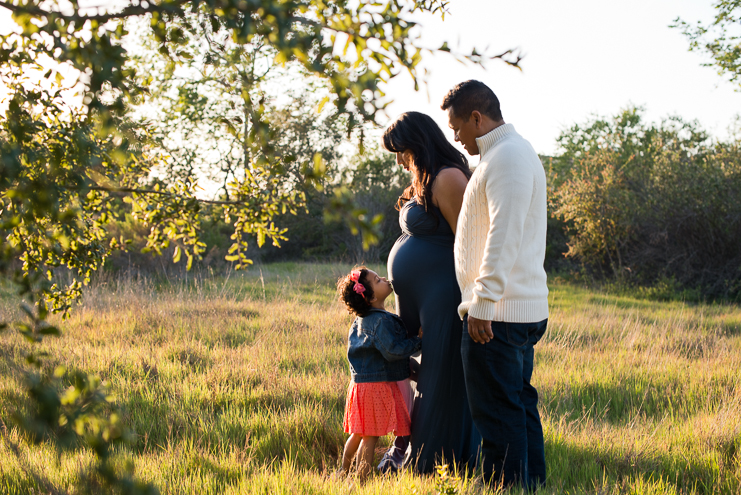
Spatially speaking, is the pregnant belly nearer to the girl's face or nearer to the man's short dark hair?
the girl's face

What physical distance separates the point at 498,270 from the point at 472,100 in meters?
0.92

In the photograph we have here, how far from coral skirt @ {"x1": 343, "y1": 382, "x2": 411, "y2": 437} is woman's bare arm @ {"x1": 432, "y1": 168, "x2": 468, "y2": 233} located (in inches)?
43.4

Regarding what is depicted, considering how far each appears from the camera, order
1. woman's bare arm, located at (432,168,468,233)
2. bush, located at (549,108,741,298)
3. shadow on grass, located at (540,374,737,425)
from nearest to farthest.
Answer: woman's bare arm, located at (432,168,468,233)
shadow on grass, located at (540,374,737,425)
bush, located at (549,108,741,298)

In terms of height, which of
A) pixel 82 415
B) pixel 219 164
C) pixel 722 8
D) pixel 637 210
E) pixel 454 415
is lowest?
pixel 454 415

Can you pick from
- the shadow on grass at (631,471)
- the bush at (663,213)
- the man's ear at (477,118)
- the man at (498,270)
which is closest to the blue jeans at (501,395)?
the man at (498,270)

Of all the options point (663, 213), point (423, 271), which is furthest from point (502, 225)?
point (663, 213)

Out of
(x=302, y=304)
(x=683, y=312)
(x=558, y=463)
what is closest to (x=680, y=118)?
(x=683, y=312)

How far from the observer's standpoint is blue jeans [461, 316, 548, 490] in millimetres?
2729

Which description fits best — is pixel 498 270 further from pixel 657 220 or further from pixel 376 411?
pixel 657 220

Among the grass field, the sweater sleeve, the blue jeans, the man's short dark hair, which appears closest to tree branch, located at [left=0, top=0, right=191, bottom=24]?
the grass field

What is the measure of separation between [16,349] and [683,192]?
13.0 m

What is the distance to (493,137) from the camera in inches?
110

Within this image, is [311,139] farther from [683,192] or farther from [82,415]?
[82,415]

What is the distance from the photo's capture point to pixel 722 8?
14.7m
